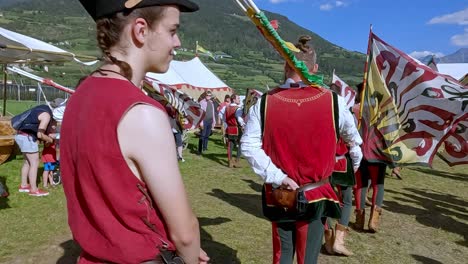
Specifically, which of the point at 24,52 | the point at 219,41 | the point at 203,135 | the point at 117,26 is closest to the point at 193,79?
the point at 203,135

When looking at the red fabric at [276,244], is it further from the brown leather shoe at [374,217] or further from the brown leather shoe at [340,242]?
the brown leather shoe at [374,217]

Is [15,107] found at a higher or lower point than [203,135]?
lower

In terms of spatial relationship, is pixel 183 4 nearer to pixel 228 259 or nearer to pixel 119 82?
pixel 119 82

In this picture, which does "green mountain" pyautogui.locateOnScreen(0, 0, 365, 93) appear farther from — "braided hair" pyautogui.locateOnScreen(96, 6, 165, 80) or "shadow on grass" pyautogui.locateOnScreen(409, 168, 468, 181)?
"braided hair" pyautogui.locateOnScreen(96, 6, 165, 80)

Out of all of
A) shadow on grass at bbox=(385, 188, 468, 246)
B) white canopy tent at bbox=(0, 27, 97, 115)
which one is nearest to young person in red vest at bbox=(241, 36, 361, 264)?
shadow on grass at bbox=(385, 188, 468, 246)

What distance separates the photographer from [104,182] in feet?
3.84

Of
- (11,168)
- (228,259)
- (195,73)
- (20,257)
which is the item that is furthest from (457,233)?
(195,73)

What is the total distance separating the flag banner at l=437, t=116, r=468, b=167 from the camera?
535cm

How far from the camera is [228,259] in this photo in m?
4.54

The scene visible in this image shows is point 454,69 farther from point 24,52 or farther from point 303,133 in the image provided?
point 303,133

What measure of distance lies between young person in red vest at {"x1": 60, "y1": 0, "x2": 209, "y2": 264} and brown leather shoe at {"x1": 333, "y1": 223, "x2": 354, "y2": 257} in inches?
143

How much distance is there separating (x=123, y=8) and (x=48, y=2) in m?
208

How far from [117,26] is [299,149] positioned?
5.72ft

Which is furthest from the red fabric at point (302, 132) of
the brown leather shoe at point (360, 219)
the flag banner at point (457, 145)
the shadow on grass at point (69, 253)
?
the flag banner at point (457, 145)
